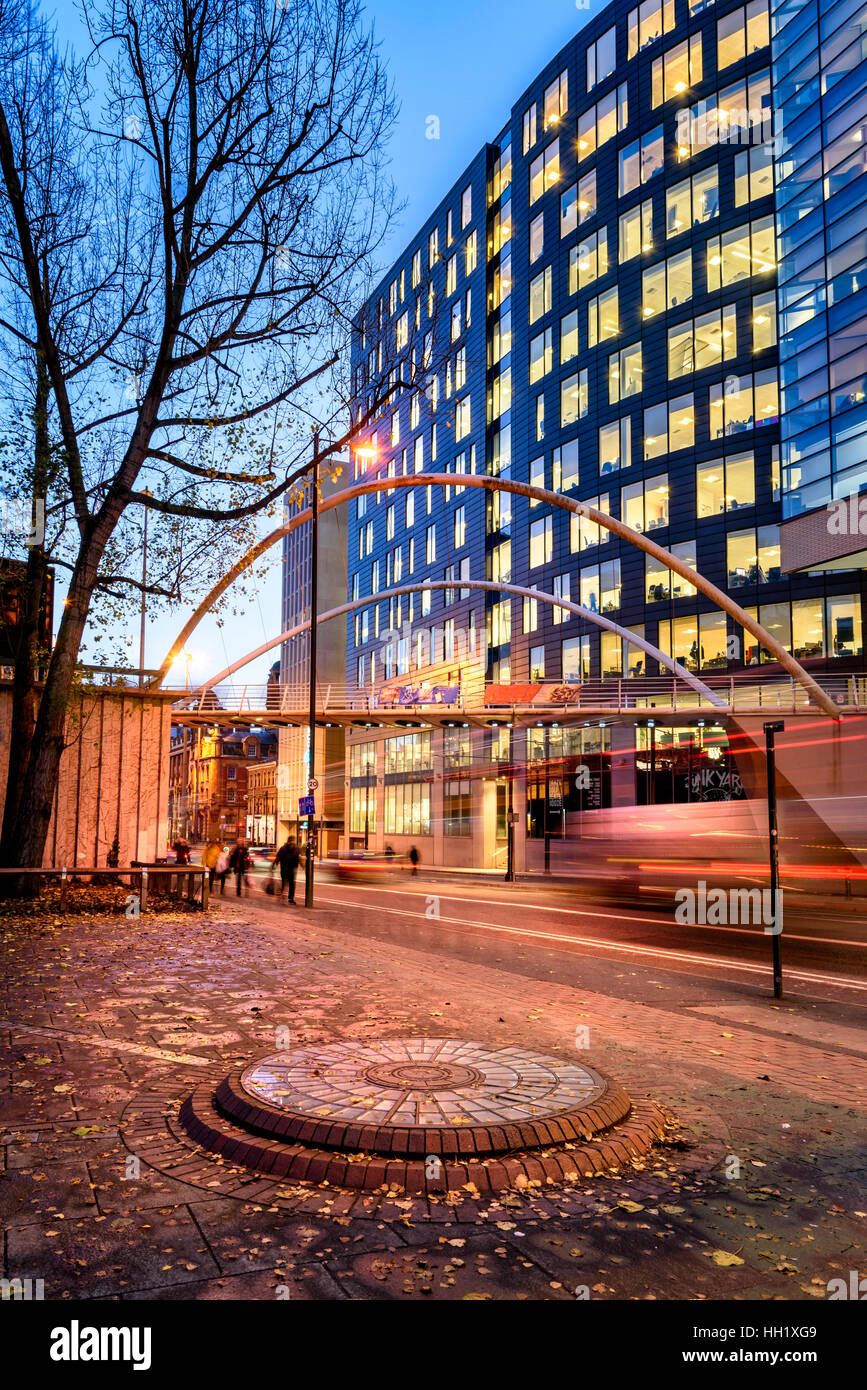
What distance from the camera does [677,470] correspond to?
43312 mm

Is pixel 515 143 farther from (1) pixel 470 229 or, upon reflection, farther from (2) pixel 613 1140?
(2) pixel 613 1140

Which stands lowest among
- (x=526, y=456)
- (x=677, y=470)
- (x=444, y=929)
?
(x=444, y=929)

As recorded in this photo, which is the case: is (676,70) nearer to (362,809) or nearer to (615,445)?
(615,445)

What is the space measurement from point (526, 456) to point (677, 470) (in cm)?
1198

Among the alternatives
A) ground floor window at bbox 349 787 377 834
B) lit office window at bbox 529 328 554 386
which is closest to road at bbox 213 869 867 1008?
lit office window at bbox 529 328 554 386

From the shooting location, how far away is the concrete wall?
808 inches

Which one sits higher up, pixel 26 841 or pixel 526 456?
pixel 526 456

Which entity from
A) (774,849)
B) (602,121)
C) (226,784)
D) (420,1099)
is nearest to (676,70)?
(602,121)

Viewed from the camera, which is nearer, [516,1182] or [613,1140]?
[516,1182]

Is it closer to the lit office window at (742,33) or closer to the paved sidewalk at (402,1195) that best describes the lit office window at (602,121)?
the lit office window at (742,33)

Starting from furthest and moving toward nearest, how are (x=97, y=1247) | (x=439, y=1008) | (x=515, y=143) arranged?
1. (x=515, y=143)
2. (x=439, y=1008)
3. (x=97, y=1247)

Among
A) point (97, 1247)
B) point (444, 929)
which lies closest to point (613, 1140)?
point (97, 1247)

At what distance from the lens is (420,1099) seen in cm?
536
